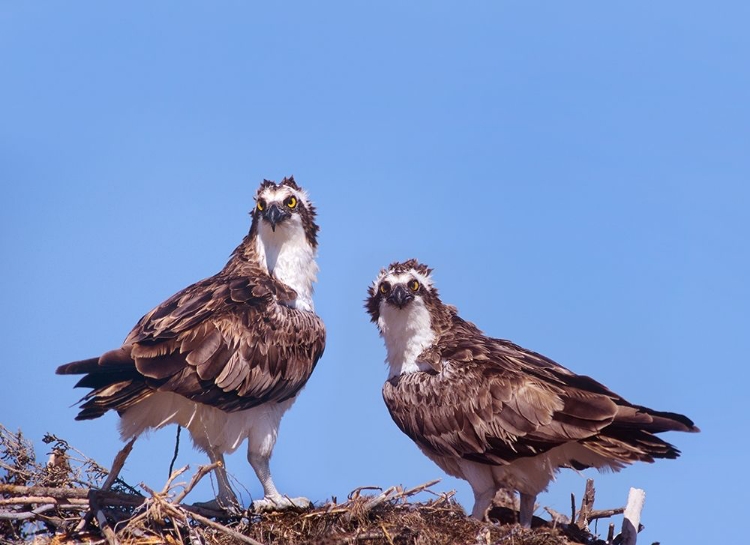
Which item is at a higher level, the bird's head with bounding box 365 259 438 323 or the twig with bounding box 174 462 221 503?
the bird's head with bounding box 365 259 438 323

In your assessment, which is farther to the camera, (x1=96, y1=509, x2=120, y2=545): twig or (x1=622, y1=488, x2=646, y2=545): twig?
(x1=622, y1=488, x2=646, y2=545): twig

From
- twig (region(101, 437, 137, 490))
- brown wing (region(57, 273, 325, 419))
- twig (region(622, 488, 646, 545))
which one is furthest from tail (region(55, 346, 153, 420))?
twig (region(622, 488, 646, 545))

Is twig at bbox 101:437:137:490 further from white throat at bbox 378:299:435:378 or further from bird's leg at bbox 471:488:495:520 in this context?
bird's leg at bbox 471:488:495:520

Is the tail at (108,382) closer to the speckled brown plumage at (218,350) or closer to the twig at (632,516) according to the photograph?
the speckled brown plumage at (218,350)

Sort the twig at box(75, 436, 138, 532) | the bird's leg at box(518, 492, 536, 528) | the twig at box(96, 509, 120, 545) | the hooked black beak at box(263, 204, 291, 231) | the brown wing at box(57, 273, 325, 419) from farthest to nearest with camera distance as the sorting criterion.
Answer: the hooked black beak at box(263, 204, 291, 231) → the bird's leg at box(518, 492, 536, 528) → the brown wing at box(57, 273, 325, 419) → the twig at box(75, 436, 138, 532) → the twig at box(96, 509, 120, 545)

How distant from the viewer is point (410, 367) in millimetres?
9531

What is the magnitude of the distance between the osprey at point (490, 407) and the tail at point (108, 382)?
2441 millimetres

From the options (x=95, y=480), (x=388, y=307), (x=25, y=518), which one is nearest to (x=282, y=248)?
(x=388, y=307)

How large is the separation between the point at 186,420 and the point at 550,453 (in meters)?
3.31

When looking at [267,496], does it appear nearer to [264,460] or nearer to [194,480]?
[264,460]

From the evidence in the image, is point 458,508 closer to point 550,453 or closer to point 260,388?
point 550,453

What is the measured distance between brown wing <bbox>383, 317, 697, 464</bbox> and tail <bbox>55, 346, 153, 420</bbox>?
2438 millimetres

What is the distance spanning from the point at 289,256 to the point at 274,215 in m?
0.50

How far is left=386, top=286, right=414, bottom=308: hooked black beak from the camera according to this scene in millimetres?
9461
